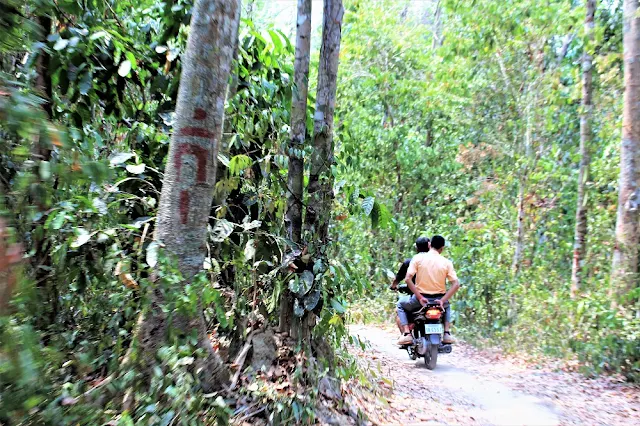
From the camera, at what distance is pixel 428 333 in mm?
7148

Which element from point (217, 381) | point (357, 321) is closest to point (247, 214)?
point (217, 381)

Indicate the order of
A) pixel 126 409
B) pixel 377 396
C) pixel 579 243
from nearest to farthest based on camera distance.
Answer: pixel 126 409
pixel 377 396
pixel 579 243

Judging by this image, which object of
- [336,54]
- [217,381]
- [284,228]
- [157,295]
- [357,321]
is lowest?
[357,321]

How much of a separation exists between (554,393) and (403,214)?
843cm

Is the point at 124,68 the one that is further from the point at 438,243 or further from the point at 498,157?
the point at 498,157

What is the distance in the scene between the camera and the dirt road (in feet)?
16.5

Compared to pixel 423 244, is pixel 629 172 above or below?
above

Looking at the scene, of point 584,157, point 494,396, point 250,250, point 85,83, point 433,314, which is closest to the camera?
point 85,83

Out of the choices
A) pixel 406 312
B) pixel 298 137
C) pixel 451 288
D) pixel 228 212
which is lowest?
pixel 406 312

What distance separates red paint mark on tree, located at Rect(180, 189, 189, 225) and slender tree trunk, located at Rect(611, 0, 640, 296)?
243 inches

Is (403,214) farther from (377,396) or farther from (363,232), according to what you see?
(377,396)

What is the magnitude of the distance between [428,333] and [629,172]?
3.65m

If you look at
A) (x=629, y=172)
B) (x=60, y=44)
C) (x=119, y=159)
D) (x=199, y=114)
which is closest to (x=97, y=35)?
(x=60, y=44)

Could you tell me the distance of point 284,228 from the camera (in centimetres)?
486
